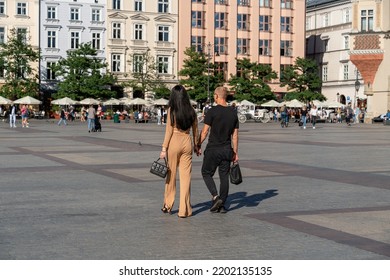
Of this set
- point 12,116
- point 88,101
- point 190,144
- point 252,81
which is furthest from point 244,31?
point 190,144

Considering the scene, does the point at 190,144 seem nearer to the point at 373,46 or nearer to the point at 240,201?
the point at 240,201

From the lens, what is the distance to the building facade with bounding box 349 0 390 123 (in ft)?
221

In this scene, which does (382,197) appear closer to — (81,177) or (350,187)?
(350,187)

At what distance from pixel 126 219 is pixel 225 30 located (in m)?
80.0

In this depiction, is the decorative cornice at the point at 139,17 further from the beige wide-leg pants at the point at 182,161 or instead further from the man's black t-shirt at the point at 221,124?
the beige wide-leg pants at the point at 182,161

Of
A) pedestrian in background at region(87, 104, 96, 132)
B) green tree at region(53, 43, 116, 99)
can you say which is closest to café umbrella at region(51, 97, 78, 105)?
green tree at region(53, 43, 116, 99)

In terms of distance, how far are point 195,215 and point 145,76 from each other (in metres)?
71.7

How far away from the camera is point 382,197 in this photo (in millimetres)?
12586

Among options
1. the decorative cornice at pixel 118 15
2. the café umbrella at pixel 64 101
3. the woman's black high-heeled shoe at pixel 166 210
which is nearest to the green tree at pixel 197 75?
the decorative cornice at pixel 118 15

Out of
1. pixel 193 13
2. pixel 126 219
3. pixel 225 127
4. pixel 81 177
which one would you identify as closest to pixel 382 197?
pixel 225 127

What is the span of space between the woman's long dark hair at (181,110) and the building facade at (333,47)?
79.7 metres

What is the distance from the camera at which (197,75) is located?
3250 inches
